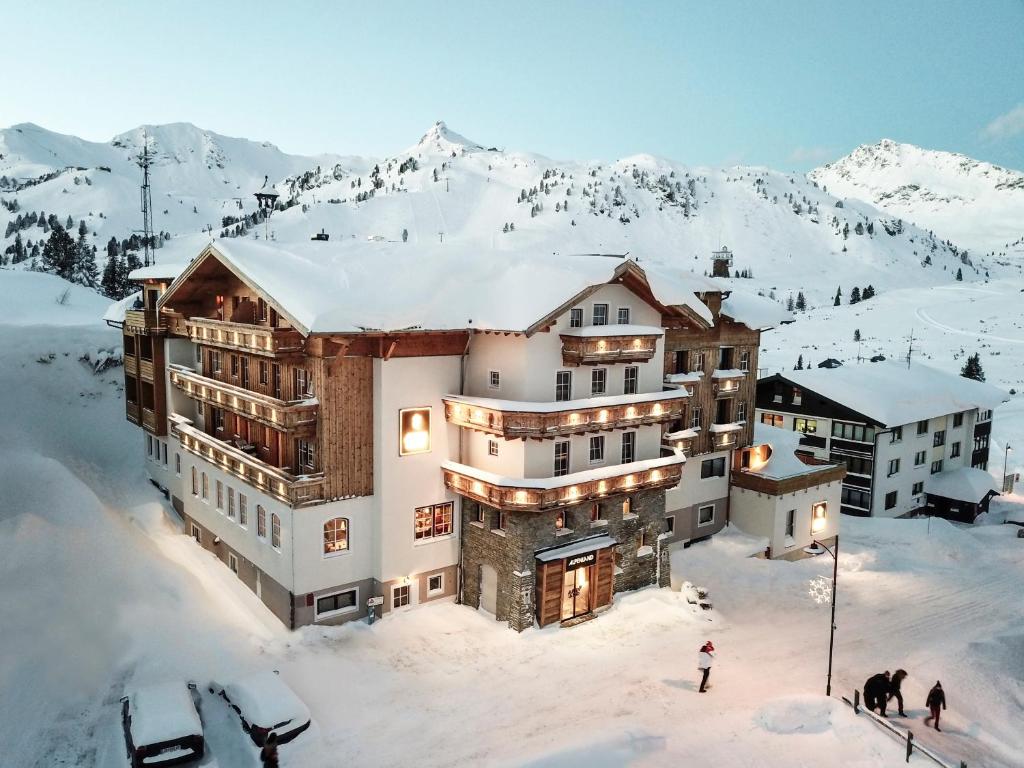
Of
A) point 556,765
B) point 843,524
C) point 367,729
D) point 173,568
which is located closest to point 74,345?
point 173,568

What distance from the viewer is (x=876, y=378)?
60.9 meters

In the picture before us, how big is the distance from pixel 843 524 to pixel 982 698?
2512cm

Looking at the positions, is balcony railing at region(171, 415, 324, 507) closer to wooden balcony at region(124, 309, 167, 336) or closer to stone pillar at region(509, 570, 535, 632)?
wooden balcony at region(124, 309, 167, 336)

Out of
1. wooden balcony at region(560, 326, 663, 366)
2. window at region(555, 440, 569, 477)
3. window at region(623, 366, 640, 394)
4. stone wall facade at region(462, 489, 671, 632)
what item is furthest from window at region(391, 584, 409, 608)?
window at region(623, 366, 640, 394)

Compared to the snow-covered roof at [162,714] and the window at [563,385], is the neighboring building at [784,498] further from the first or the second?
the snow-covered roof at [162,714]

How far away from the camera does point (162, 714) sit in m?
22.7

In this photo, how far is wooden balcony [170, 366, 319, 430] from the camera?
29688 millimetres

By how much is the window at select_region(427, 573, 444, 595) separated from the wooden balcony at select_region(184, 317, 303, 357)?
11.7 metres

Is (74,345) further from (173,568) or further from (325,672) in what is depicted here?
(325,672)

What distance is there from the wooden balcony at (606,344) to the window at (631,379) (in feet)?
4.29

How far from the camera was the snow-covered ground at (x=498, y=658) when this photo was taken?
23328mm

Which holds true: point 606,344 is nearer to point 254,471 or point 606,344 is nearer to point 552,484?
point 552,484

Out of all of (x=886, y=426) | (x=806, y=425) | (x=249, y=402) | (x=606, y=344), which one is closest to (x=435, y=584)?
(x=249, y=402)

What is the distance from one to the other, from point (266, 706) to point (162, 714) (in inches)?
119
